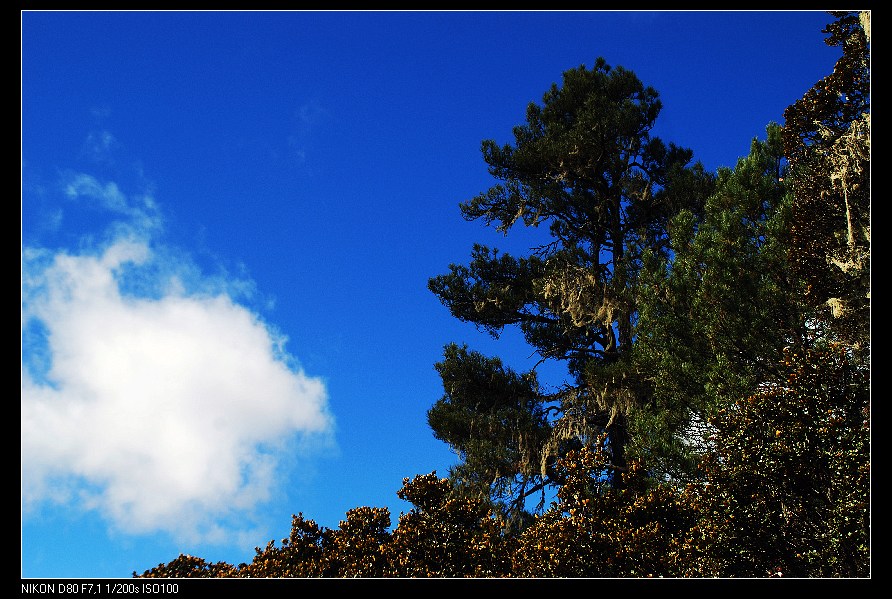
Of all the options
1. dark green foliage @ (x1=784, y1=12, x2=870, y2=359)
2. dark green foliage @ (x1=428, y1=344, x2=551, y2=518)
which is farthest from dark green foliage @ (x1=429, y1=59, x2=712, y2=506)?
dark green foliage @ (x1=784, y1=12, x2=870, y2=359)

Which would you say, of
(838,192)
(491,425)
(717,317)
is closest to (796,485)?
(717,317)

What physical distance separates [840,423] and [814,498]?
1029 millimetres

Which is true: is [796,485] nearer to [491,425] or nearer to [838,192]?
[838,192]

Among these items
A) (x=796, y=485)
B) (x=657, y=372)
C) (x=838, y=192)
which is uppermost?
(x=838, y=192)

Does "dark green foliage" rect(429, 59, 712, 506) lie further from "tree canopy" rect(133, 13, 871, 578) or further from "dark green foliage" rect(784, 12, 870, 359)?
"dark green foliage" rect(784, 12, 870, 359)

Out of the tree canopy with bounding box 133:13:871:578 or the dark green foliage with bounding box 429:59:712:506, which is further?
the dark green foliage with bounding box 429:59:712:506

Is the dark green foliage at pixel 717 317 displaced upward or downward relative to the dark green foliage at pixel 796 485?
upward

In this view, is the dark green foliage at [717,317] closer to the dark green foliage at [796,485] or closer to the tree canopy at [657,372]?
the tree canopy at [657,372]

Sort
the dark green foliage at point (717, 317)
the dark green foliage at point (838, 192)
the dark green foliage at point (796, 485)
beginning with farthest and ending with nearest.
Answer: the dark green foliage at point (717, 317) → the dark green foliage at point (838, 192) → the dark green foliage at point (796, 485)

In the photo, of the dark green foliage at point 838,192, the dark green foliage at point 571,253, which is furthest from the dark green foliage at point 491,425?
the dark green foliage at point 838,192

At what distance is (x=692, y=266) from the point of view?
45.4ft
